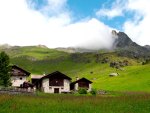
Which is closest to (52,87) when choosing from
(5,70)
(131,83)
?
(5,70)

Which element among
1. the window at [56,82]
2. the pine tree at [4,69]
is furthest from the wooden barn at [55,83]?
the pine tree at [4,69]

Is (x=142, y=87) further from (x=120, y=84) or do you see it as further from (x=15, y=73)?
(x=15, y=73)

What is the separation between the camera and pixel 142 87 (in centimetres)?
10988

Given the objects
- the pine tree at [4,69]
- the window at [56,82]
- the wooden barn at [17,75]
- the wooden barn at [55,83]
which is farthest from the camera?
the wooden barn at [17,75]

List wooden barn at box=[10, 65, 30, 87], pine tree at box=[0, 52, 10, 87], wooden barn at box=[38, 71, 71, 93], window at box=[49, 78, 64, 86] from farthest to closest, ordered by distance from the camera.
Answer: wooden barn at box=[10, 65, 30, 87]
window at box=[49, 78, 64, 86]
wooden barn at box=[38, 71, 71, 93]
pine tree at box=[0, 52, 10, 87]

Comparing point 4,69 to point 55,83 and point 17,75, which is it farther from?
point 17,75

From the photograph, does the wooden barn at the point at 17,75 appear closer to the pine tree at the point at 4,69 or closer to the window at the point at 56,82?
the window at the point at 56,82

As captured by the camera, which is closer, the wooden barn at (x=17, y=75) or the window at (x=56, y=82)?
the window at (x=56, y=82)

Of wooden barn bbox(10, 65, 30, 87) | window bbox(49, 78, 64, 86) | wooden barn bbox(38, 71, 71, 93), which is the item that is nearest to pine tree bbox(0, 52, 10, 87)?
wooden barn bbox(38, 71, 71, 93)

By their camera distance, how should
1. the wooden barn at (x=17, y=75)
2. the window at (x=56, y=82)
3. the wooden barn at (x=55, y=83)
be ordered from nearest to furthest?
the wooden barn at (x=55, y=83), the window at (x=56, y=82), the wooden barn at (x=17, y=75)

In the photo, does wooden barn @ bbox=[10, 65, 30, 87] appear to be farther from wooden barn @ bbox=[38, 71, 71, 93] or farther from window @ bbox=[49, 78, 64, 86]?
window @ bbox=[49, 78, 64, 86]

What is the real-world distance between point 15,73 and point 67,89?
18.9 m

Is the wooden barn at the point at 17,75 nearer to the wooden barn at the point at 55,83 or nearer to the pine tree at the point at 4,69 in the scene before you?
the wooden barn at the point at 55,83

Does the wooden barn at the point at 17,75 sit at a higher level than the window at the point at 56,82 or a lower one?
higher
